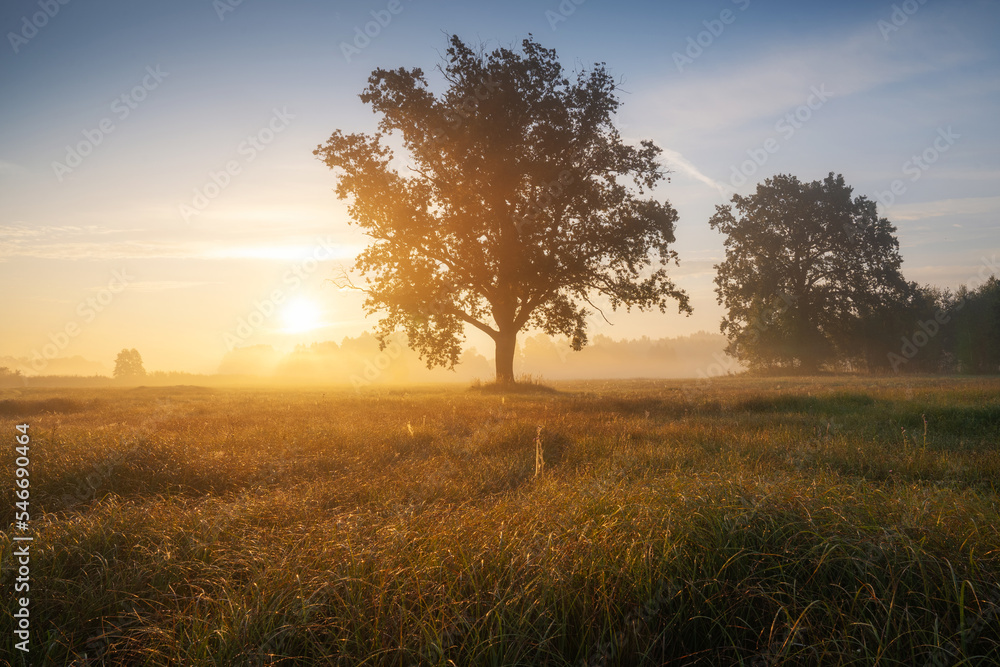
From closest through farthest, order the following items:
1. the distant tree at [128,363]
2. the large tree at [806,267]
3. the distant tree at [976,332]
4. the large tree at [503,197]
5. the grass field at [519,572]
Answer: the grass field at [519,572] < the large tree at [503,197] < the large tree at [806,267] < the distant tree at [976,332] < the distant tree at [128,363]

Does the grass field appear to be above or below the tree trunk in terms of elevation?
below

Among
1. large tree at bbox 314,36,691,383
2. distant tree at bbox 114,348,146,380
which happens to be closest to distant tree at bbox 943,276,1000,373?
large tree at bbox 314,36,691,383

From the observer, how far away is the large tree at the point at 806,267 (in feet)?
136

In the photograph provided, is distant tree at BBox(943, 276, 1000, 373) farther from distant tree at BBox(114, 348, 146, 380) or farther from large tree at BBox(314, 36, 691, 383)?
distant tree at BBox(114, 348, 146, 380)

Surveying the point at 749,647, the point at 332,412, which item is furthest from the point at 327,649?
the point at 332,412

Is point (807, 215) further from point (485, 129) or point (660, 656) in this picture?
point (660, 656)

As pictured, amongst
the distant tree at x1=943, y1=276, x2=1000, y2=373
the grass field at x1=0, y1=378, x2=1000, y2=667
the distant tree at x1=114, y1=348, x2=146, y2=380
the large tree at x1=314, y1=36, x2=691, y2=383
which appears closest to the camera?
the grass field at x1=0, y1=378, x2=1000, y2=667

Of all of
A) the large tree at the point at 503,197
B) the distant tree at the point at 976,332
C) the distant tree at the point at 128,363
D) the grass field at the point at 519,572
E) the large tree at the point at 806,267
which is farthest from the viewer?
the distant tree at the point at 128,363

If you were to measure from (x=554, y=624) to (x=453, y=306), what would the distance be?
21532 mm

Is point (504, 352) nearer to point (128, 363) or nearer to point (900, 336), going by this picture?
point (900, 336)

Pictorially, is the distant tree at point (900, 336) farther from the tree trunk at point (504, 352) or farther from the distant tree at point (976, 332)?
the tree trunk at point (504, 352)

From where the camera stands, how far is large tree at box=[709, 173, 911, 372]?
41469 mm

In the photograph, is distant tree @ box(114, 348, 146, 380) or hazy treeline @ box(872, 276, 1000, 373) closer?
hazy treeline @ box(872, 276, 1000, 373)

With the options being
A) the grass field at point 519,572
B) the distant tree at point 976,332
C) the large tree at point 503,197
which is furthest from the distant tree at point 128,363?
the distant tree at point 976,332
